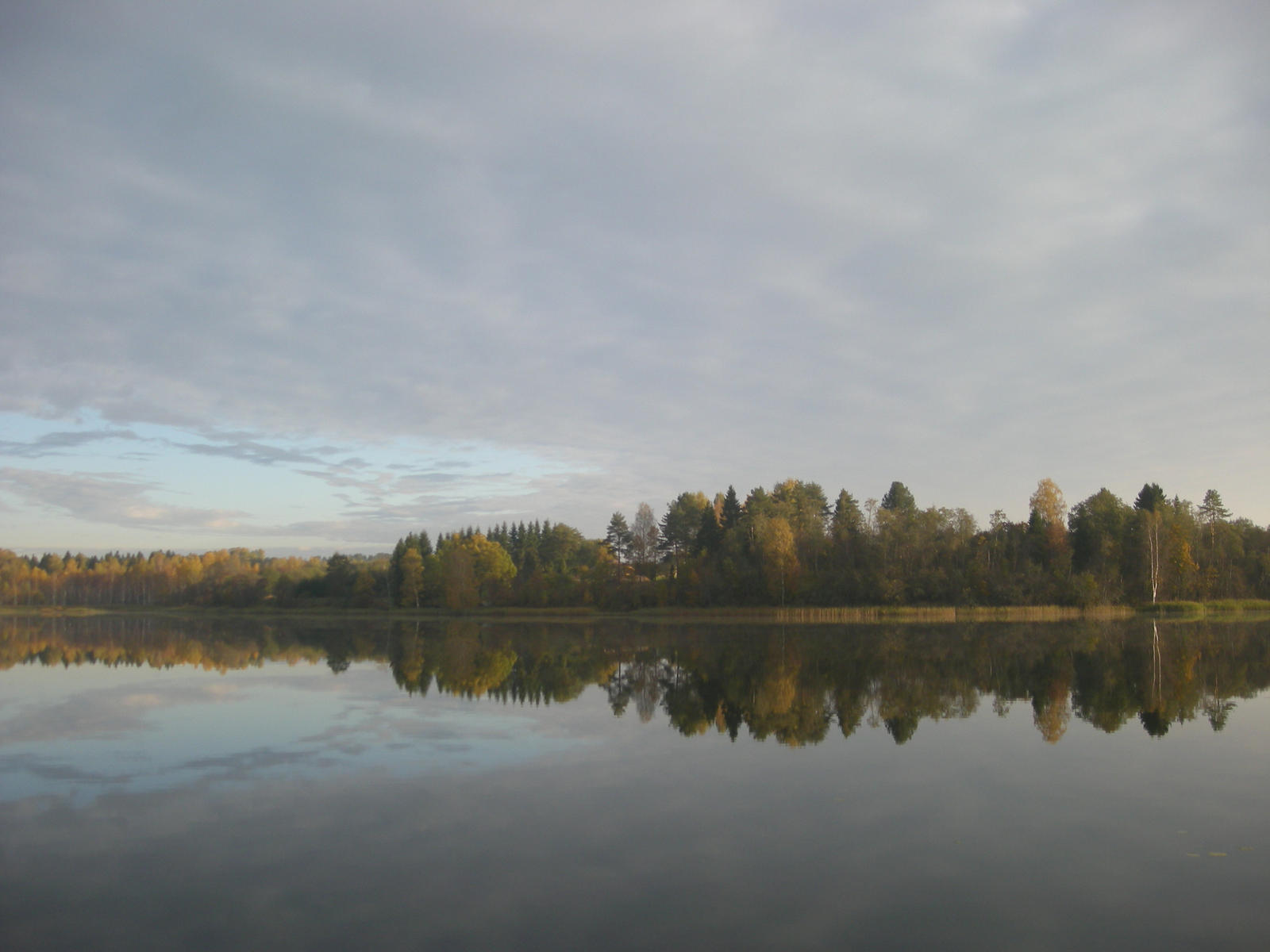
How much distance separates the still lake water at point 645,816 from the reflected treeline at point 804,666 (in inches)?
10.2

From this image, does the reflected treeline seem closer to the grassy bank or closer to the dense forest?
the grassy bank

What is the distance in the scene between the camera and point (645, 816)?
32.1 ft

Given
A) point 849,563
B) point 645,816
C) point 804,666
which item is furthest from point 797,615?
point 645,816

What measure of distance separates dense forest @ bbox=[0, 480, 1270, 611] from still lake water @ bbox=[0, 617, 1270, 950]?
4845cm

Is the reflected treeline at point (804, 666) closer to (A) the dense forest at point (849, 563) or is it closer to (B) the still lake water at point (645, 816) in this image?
(B) the still lake water at point (645, 816)

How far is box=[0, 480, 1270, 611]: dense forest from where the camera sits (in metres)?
69.4

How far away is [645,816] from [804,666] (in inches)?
707

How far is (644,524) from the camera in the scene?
320 ft

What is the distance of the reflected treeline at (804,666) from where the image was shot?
56.5ft

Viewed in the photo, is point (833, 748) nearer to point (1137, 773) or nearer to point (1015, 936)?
point (1137, 773)

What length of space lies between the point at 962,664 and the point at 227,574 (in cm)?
11878

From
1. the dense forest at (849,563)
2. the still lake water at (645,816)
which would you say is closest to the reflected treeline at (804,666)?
the still lake water at (645,816)

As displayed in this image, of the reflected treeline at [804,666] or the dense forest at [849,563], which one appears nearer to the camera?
the reflected treeline at [804,666]

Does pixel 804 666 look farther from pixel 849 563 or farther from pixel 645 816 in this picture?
pixel 849 563
